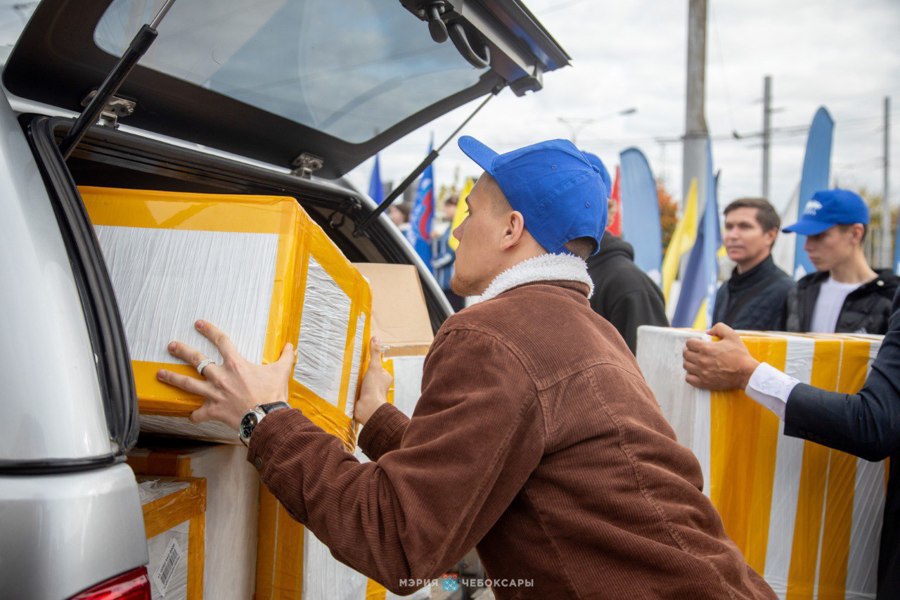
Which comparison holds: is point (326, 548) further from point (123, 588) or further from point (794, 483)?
point (794, 483)

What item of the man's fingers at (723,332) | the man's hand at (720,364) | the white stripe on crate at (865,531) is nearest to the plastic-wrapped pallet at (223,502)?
→ the man's hand at (720,364)

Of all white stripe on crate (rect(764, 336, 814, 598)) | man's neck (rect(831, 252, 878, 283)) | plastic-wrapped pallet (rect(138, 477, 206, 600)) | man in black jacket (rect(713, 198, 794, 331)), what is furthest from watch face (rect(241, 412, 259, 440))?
man in black jacket (rect(713, 198, 794, 331))

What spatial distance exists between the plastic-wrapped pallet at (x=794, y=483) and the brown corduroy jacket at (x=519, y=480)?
0.85m

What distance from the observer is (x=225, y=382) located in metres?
1.39

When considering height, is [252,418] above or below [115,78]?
below

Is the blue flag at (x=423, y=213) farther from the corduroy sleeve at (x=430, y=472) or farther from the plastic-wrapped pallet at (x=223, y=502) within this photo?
the corduroy sleeve at (x=430, y=472)

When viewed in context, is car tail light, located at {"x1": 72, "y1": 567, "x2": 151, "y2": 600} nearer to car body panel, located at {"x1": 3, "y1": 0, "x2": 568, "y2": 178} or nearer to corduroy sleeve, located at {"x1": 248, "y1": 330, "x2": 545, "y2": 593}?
corduroy sleeve, located at {"x1": 248, "y1": 330, "x2": 545, "y2": 593}

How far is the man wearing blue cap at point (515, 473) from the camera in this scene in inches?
52.3

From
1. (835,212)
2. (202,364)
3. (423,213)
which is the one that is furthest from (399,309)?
(423,213)

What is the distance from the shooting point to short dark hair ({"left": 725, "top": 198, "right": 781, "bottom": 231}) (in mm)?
4316

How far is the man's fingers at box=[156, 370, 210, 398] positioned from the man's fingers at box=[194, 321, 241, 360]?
0.22 ft

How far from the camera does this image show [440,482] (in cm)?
131

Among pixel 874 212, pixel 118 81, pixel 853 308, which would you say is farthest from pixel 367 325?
pixel 874 212

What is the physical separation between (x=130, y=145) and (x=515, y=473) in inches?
49.2
